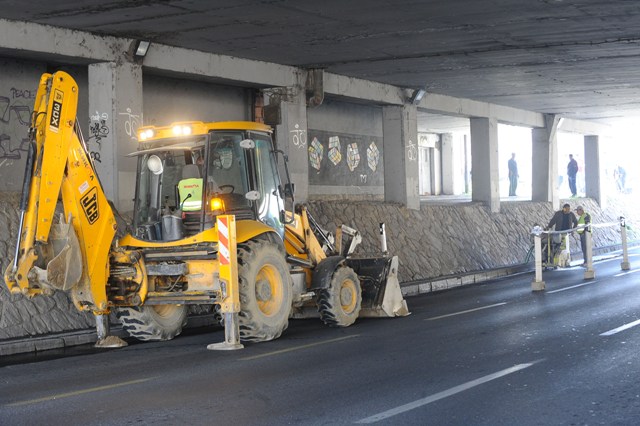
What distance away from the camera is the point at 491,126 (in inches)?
1239

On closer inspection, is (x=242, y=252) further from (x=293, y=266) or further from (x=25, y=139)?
(x=25, y=139)

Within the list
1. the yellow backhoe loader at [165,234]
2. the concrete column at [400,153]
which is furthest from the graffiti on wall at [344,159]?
the yellow backhoe loader at [165,234]

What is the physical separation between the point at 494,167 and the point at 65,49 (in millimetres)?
19092

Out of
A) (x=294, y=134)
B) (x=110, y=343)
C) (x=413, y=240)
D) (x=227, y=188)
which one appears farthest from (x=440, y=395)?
(x=413, y=240)

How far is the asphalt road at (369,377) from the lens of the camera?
26.5ft

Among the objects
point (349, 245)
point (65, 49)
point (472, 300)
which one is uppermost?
point (65, 49)

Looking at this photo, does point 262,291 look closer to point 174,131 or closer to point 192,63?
point 174,131

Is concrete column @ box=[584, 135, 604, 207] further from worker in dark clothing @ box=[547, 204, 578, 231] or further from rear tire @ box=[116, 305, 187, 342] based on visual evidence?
rear tire @ box=[116, 305, 187, 342]

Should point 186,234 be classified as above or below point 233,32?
below

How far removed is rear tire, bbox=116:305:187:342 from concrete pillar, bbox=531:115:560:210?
2494 cm

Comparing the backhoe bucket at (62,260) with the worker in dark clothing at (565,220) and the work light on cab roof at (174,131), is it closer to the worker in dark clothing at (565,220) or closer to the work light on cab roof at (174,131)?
the work light on cab roof at (174,131)

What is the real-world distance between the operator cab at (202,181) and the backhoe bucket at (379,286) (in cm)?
245

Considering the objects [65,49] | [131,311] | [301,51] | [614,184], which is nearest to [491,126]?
[301,51]

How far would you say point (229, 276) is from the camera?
12328 mm
